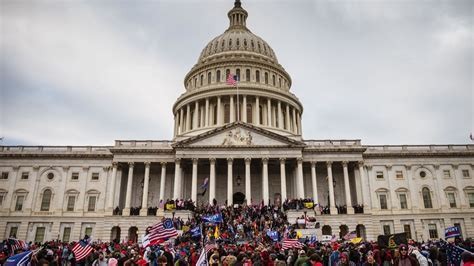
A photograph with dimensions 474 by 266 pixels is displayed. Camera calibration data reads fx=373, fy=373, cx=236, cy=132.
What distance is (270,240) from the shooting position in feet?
95.8

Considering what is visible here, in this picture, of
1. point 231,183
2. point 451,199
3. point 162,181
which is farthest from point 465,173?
point 162,181

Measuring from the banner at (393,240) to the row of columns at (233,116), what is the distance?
4588 cm

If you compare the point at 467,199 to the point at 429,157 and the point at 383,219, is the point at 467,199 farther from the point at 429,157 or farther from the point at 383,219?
the point at 383,219

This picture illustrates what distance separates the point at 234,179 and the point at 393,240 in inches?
1462

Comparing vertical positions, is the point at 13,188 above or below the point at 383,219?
above

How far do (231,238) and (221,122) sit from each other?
1391 inches

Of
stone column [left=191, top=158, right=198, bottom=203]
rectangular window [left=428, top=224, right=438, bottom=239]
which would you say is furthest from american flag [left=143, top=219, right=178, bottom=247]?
rectangular window [left=428, top=224, right=438, bottom=239]

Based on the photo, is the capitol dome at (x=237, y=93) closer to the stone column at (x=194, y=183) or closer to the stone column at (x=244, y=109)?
the stone column at (x=244, y=109)

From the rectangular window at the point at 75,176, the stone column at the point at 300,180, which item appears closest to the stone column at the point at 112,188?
the rectangular window at the point at 75,176

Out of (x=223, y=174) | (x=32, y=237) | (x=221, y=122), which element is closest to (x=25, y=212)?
(x=32, y=237)

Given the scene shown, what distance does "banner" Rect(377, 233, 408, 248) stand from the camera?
1745 cm

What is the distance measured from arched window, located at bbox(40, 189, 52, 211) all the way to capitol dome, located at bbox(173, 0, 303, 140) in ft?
68.2

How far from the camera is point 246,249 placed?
17797 millimetres

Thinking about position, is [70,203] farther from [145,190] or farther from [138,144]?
[138,144]
